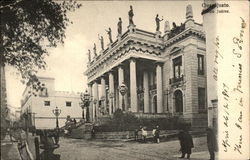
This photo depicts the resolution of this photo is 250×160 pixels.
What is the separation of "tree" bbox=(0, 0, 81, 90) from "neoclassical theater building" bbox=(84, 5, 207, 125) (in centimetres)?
137

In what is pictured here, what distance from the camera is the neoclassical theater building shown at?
187 inches

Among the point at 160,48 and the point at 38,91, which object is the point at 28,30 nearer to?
the point at 38,91

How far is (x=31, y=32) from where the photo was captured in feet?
8.57

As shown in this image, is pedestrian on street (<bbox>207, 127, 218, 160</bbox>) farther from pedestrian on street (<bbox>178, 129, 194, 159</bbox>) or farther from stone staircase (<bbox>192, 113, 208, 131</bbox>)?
stone staircase (<bbox>192, 113, 208, 131</bbox>)

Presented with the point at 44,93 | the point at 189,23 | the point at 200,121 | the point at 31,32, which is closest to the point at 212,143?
the point at 200,121

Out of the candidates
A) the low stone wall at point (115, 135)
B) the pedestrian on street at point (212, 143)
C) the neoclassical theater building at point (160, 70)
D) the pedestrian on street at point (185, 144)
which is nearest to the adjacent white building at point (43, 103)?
the neoclassical theater building at point (160, 70)

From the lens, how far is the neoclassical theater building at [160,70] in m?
4.75

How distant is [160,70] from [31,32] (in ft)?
16.8

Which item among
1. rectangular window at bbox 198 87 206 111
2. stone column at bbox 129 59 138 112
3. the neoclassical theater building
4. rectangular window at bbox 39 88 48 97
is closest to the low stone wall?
the neoclassical theater building

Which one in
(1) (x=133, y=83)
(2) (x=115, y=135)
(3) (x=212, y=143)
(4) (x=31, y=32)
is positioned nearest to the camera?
(4) (x=31, y=32)

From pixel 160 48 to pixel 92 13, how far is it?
5.70m

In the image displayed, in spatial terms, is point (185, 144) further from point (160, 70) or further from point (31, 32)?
point (160, 70)

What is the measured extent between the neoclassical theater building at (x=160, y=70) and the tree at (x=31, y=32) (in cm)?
137

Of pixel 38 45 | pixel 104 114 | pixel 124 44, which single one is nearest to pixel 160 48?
pixel 124 44
